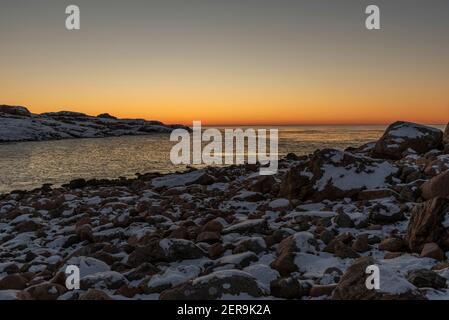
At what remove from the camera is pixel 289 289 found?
18.3ft

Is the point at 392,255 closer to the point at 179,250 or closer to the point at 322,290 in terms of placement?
the point at 322,290

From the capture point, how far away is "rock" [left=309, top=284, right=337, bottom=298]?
5.42 m

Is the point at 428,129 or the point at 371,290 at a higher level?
the point at 428,129

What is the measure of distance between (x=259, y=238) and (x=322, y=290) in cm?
247

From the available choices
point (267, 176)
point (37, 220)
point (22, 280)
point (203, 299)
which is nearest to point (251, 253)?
point (203, 299)

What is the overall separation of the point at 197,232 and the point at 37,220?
583cm

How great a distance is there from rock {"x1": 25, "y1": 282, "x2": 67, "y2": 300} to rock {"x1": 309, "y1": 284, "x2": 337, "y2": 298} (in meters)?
3.78

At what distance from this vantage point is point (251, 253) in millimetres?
7176

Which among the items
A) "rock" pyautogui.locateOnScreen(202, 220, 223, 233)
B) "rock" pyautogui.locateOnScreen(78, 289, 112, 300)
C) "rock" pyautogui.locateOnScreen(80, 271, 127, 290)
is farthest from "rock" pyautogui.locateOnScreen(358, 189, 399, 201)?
"rock" pyautogui.locateOnScreen(78, 289, 112, 300)

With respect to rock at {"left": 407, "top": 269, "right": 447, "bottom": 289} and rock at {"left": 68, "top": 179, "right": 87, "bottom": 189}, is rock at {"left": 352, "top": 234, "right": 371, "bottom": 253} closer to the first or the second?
rock at {"left": 407, "top": 269, "right": 447, "bottom": 289}

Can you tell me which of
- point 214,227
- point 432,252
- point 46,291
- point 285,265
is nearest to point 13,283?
point 46,291

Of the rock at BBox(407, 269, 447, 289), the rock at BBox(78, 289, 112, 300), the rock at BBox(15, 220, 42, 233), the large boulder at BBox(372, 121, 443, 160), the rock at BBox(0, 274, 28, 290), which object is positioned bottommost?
the rock at BBox(15, 220, 42, 233)

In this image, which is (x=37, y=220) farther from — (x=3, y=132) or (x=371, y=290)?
(x=3, y=132)
